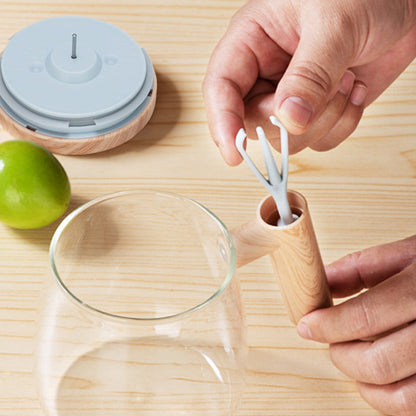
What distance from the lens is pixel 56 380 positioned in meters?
0.49

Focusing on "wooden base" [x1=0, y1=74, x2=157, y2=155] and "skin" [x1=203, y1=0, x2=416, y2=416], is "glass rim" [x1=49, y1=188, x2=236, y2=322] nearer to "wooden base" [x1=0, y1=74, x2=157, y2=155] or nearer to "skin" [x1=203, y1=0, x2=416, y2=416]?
"skin" [x1=203, y1=0, x2=416, y2=416]

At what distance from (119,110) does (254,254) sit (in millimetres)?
316

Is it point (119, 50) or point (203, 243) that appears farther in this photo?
point (119, 50)

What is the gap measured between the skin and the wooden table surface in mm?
26

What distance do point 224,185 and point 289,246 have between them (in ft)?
0.82

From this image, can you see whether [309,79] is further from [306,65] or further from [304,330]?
[304,330]

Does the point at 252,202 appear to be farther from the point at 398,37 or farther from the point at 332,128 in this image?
the point at 398,37

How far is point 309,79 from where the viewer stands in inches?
23.1

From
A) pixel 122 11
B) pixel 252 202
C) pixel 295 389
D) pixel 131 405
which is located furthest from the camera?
pixel 122 11

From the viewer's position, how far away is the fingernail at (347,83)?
0.77 metres

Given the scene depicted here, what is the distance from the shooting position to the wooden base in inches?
28.3

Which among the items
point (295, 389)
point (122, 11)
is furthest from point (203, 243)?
point (122, 11)

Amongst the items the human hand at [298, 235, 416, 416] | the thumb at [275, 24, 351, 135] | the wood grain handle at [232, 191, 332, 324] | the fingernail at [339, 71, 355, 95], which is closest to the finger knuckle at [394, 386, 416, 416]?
the human hand at [298, 235, 416, 416]

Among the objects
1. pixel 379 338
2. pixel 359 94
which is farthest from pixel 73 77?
pixel 379 338
